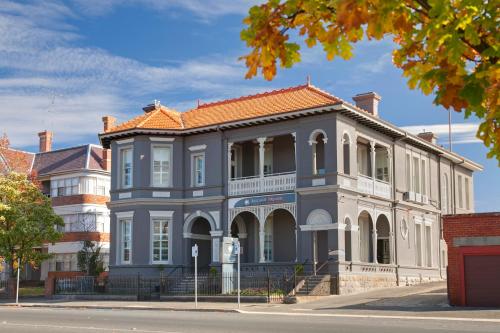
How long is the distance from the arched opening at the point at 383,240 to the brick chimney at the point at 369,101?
19.5 feet

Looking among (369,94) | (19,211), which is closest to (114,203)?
(19,211)

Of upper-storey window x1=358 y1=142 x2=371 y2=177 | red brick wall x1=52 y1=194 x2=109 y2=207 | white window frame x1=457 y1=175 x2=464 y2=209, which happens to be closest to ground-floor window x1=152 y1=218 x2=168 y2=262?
upper-storey window x1=358 y1=142 x2=371 y2=177

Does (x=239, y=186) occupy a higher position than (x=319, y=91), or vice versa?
(x=319, y=91)

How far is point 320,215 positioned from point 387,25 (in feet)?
95.3

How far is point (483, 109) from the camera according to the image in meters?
5.10

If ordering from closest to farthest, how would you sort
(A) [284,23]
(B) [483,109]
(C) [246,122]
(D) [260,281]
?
(B) [483,109]
(A) [284,23]
(D) [260,281]
(C) [246,122]

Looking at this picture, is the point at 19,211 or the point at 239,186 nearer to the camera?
the point at 239,186

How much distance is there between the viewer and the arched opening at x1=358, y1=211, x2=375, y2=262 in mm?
37241

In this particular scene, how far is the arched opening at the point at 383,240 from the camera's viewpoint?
38.5 meters

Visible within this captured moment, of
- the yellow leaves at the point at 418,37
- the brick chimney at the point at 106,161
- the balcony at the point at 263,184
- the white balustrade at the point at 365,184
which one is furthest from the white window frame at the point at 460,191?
the yellow leaves at the point at 418,37

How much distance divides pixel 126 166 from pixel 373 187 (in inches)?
526

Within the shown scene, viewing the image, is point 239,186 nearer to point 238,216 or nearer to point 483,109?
point 238,216

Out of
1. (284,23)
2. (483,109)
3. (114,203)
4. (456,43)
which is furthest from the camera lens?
(114,203)

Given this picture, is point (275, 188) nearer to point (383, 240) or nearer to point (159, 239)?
point (159, 239)
